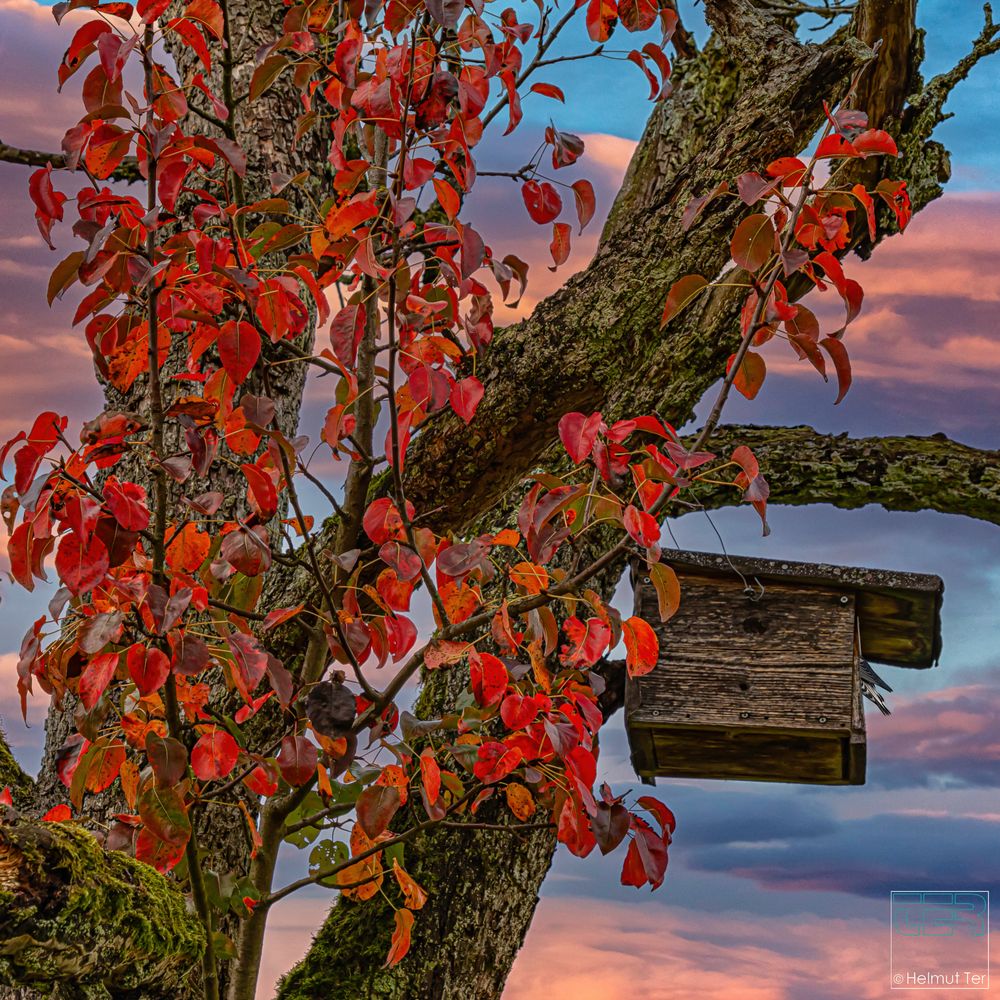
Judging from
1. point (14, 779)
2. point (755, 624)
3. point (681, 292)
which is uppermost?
point (681, 292)

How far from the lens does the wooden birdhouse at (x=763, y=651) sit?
9.84ft

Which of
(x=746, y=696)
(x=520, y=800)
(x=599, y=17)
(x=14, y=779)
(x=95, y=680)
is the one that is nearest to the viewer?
(x=95, y=680)

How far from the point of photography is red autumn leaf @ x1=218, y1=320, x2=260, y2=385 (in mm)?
1834

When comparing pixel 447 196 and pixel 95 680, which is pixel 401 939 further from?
pixel 447 196

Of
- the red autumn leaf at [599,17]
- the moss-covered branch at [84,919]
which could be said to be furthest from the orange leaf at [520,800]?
the red autumn leaf at [599,17]

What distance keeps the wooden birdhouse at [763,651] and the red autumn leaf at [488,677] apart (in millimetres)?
1069

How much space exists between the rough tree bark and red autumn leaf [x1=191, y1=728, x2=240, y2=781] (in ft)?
1.09

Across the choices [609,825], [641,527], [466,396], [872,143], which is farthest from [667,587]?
[872,143]

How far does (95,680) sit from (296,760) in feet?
1.22

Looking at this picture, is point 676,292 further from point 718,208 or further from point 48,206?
point 718,208

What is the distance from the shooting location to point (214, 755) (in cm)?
204

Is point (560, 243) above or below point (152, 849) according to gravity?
above

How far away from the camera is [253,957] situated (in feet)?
8.00

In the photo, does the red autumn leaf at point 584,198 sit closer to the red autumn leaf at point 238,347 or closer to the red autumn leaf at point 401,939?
the red autumn leaf at point 238,347
